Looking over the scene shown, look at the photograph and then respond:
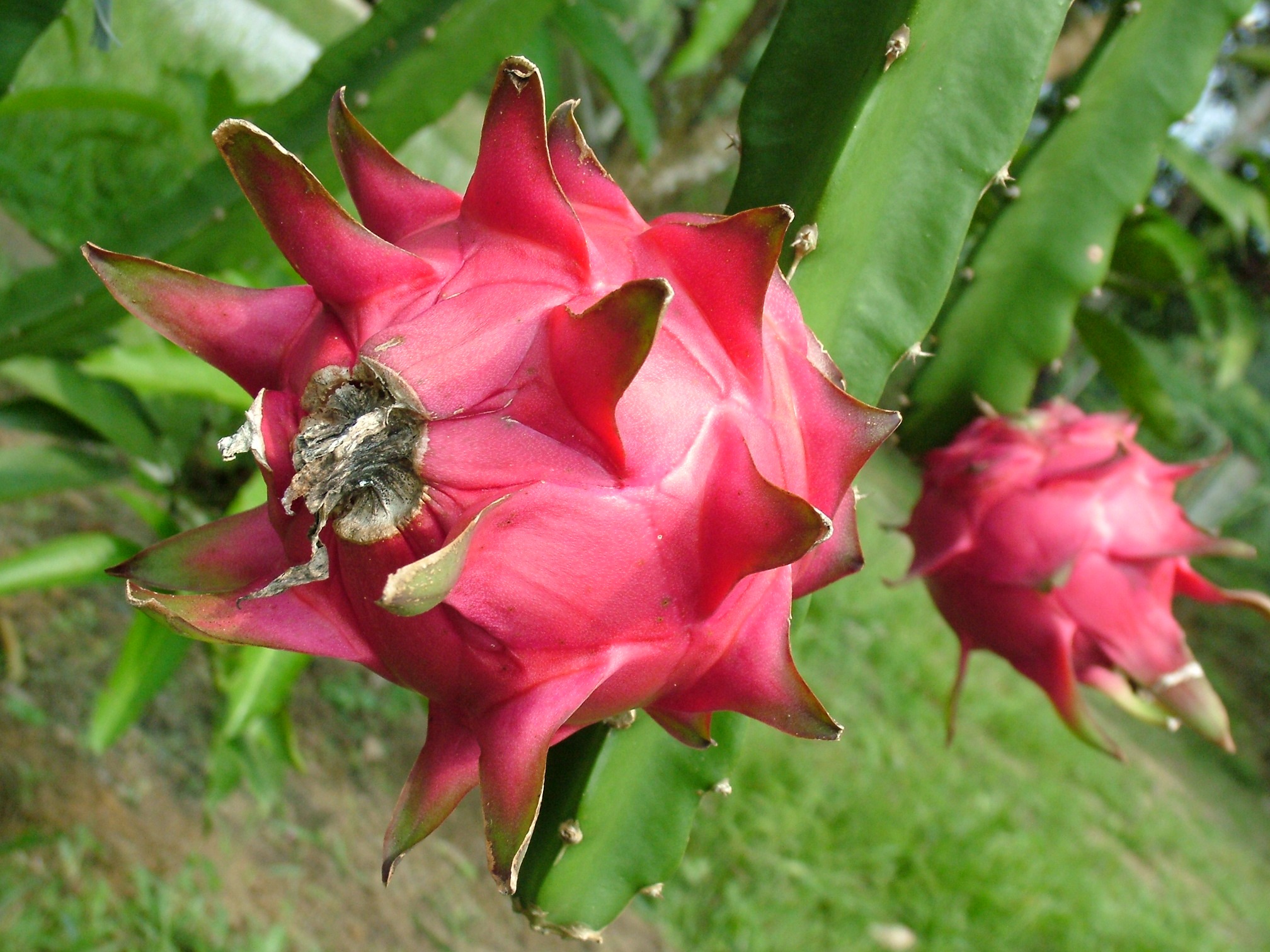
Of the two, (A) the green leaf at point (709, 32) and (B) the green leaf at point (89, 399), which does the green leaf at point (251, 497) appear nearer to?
(B) the green leaf at point (89, 399)

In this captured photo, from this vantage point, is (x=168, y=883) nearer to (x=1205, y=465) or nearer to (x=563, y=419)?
(x=563, y=419)

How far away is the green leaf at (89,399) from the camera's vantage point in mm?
1784

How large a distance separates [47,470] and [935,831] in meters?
2.98

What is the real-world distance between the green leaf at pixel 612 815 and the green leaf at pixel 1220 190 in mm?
1769

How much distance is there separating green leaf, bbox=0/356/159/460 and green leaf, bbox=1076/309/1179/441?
194 centimetres

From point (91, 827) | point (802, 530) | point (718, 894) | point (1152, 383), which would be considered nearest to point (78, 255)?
point (91, 827)

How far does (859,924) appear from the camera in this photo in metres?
2.89

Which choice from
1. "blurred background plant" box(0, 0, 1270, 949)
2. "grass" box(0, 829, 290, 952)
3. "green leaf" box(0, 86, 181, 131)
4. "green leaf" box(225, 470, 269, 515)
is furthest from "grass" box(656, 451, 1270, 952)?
"green leaf" box(0, 86, 181, 131)

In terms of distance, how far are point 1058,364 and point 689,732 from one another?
961 millimetres

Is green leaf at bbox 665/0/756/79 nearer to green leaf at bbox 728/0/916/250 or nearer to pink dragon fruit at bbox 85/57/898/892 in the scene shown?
green leaf at bbox 728/0/916/250

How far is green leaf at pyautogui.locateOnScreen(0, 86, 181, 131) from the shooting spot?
6.24ft

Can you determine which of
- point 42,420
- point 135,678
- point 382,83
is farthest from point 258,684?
point 382,83

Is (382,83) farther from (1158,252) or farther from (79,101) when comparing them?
(1158,252)

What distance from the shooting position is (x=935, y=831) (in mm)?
3389
